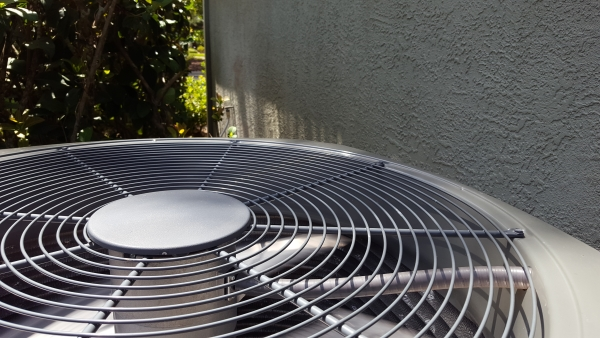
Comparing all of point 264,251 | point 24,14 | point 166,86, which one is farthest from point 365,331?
point 166,86

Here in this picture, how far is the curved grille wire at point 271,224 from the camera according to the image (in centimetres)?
88

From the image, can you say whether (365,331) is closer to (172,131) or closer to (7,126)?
(7,126)

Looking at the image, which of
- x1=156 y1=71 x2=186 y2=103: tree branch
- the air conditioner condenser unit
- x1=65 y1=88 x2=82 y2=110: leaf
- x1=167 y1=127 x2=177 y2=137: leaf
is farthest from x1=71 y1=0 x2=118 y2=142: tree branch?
the air conditioner condenser unit

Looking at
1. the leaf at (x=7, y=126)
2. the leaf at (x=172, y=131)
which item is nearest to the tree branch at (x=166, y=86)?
the leaf at (x=172, y=131)

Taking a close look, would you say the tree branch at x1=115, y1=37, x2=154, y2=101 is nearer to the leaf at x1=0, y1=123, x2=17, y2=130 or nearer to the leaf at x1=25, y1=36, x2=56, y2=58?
the leaf at x1=25, y1=36, x2=56, y2=58

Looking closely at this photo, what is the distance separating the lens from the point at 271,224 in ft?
3.72

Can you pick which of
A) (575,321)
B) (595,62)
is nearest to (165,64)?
(595,62)

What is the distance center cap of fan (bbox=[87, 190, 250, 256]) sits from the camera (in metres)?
0.82

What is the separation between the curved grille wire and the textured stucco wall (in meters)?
0.76

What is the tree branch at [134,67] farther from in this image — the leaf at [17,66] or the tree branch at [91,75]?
the leaf at [17,66]

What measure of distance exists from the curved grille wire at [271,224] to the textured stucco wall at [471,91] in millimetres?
756

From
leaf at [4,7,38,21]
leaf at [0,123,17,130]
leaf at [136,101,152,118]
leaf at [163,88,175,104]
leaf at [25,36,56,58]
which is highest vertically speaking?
leaf at [4,7,38,21]

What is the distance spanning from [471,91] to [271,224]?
1.27 m

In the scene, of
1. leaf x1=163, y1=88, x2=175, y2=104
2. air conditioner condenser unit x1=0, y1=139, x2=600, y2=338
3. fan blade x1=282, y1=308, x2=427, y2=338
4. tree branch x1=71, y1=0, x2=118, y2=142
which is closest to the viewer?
air conditioner condenser unit x1=0, y1=139, x2=600, y2=338
